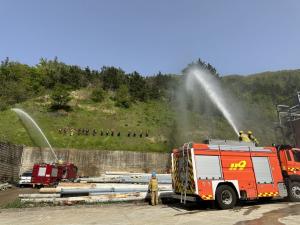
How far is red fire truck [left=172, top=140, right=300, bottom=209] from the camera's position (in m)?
14.3

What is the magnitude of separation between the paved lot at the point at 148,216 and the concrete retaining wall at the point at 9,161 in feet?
52.4

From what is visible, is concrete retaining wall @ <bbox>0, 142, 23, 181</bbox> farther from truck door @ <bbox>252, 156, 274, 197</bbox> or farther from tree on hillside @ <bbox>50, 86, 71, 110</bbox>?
truck door @ <bbox>252, 156, 274, 197</bbox>

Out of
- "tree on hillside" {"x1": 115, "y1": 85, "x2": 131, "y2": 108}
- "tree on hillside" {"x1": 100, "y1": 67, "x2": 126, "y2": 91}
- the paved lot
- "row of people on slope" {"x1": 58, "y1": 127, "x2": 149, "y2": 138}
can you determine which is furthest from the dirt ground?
"tree on hillside" {"x1": 100, "y1": 67, "x2": 126, "y2": 91}

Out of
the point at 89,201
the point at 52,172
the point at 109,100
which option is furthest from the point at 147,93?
the point at 89,201

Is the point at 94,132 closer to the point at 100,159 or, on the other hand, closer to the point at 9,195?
the point at 100,159

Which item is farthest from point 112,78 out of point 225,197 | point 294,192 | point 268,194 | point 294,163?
point 225,197

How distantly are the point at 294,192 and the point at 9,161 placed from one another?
87.6 feet

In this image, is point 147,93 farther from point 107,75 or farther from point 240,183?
point 240,183

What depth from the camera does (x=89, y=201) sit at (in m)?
17.5

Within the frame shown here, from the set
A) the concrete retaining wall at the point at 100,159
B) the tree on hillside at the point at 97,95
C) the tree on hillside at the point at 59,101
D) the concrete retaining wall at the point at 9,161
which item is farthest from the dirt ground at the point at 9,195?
the tree on hillside at the point at 97,95

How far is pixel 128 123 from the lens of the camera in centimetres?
5084

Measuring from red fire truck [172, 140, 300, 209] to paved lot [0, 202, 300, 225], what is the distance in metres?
0.83

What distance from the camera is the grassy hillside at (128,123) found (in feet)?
140

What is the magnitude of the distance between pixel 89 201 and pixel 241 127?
39.5m
